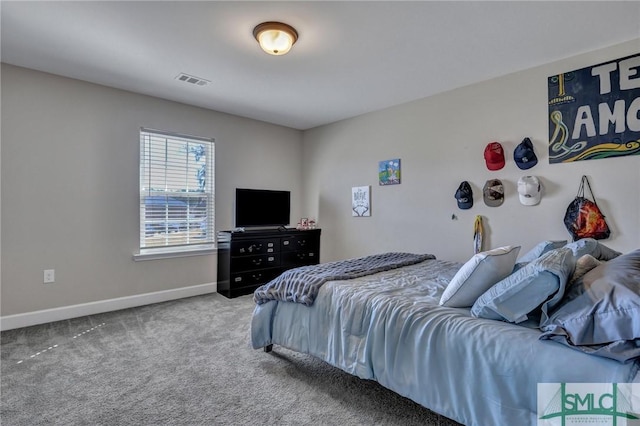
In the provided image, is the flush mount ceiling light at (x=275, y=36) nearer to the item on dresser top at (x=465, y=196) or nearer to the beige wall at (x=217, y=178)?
the beige wall at (x=217, y=178)

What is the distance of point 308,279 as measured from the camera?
2.26 m

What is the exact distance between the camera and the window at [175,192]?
3.92 m

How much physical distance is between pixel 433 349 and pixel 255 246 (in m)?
3.16

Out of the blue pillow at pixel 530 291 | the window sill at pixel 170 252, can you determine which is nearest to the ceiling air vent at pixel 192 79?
the window sill at pixel 170 252

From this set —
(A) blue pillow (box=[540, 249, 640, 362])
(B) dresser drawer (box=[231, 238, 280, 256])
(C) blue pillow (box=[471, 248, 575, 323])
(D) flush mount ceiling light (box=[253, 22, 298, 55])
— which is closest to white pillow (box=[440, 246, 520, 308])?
(C) blue pillow (box=[471, 248, 575, 323])

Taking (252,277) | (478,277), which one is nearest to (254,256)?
(252,277)

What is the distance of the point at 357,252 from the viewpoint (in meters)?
4.69

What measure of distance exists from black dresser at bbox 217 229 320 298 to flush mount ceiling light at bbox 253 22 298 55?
237 centimetres

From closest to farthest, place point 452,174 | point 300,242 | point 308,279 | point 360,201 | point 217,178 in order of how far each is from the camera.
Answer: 1. point 308,279
2. point 452,174
3. point 217,178
4. point 360,201
5. point 300,242

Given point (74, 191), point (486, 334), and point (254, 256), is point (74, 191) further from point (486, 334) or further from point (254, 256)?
point (486, 334)

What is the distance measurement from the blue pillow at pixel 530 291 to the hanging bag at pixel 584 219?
63.4 inches

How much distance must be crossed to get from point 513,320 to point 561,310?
0.61 ft

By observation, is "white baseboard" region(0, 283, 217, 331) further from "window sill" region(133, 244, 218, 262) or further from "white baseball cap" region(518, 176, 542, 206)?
"white baseball cap" region(518, 176, 542, 206)

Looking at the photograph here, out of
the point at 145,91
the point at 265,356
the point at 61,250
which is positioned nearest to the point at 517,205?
the point at 265,356
